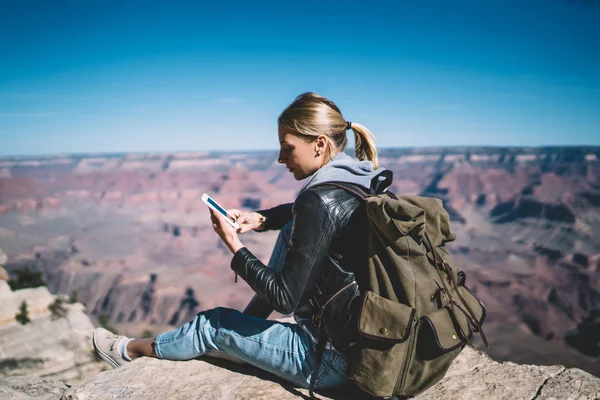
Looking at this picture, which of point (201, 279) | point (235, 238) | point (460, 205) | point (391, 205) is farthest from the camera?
point (460, 205)

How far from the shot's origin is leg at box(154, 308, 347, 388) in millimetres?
1817

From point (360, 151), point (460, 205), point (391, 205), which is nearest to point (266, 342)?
point (391, 205)

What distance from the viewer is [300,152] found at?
6.01ft

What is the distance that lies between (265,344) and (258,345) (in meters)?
0.04

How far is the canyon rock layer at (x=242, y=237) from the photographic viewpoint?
44.0 meters

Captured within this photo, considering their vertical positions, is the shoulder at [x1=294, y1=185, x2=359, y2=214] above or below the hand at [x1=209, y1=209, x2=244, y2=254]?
above

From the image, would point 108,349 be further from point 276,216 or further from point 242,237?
point 242,237

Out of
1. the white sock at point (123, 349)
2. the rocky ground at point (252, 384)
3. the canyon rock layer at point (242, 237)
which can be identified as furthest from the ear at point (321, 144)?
the canyon rock layer at point (242, 237)

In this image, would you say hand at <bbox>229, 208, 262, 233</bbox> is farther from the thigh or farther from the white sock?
the white sock

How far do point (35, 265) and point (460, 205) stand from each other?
94513mm

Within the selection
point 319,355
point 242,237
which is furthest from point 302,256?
point 242,237

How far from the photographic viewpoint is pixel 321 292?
5.30ft

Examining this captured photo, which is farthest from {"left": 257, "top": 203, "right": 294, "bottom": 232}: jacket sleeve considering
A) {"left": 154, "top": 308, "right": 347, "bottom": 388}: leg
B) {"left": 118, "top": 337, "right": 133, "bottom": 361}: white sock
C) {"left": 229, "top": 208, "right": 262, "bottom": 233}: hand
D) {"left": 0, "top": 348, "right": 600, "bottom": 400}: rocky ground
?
{"left": 118, "top": 337, "right": 133, "bottom": 361}: white sock

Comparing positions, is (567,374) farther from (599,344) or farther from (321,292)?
(599,344)
